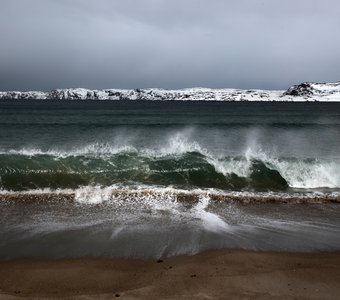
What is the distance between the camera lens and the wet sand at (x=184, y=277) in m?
5.89

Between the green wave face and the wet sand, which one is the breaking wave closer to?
the green wave face

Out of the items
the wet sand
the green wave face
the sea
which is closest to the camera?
the wet sand

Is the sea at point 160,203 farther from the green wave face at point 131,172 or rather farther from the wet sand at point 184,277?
the wet sand at point 184,277

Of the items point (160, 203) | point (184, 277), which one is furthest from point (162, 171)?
point (184, 277)

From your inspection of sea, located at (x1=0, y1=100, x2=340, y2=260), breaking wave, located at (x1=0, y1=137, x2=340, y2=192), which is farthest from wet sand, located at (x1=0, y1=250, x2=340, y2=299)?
breaking wave, located at (x1=0, y1=137, x2=340, y2=192)

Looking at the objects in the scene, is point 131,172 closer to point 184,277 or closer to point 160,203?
point 160,203

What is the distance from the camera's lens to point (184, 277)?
256 inches

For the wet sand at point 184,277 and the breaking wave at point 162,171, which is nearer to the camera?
the wet sand at point 184,277

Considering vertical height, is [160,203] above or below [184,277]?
below

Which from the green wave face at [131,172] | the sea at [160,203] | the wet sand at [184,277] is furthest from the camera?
the green wave face at [131,172]

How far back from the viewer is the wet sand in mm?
→ 5895

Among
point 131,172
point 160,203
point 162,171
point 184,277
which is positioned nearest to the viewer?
point 184,277

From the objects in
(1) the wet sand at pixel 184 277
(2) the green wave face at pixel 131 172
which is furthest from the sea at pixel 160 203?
(1) the wet sand at pixel 184 277

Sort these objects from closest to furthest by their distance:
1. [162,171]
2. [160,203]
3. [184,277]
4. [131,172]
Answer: [184,277]
[160,203]
[131,172]
[162,171]
